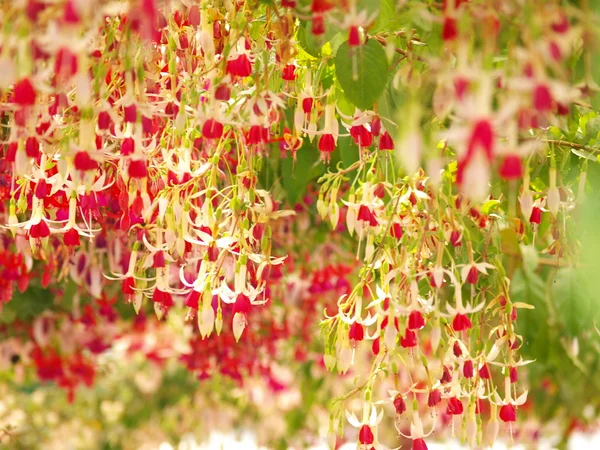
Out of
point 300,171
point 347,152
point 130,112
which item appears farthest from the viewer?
point 300,171

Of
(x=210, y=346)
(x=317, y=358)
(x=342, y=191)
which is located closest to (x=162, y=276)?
(x=342, y=191)

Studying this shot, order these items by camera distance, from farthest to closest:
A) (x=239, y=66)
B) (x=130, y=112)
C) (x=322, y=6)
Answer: (x=239, y=66)
(x=130, y=112)
(x=322, y=6)

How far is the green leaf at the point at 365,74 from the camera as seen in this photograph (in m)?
0.88

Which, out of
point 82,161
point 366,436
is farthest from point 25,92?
point 366,436

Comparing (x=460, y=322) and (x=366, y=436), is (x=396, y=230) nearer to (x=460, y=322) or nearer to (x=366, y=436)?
(x=460, y=322)

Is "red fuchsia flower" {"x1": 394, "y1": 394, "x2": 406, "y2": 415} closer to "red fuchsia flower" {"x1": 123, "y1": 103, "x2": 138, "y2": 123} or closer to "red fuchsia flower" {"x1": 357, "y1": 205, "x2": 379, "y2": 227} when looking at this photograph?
"red fuchsia flower" {"x1": 357, "y1": 205, "x2": 379, "y2": 227}

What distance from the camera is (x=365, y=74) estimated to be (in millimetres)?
886

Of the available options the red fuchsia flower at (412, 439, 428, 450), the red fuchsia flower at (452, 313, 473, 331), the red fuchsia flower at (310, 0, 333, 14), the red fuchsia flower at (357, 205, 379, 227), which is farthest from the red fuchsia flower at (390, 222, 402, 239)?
the red fuchsia flower at (310, 0, 333, 14)

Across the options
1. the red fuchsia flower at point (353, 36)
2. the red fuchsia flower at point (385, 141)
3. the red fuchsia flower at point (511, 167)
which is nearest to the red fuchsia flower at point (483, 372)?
the red fuchsia flower at point (385, 141)

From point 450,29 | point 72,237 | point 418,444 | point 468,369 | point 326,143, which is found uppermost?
point 450,29

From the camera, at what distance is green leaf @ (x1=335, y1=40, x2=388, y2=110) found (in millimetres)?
882

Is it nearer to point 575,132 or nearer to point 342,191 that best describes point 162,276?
point 575,132

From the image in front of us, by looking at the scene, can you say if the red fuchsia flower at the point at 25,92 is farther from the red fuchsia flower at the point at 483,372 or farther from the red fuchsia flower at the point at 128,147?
the red fuchsia flower at the point at 483,372

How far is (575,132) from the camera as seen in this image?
3.88ft
